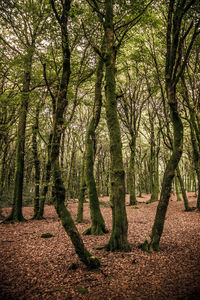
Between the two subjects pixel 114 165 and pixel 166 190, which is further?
pixel 114 165

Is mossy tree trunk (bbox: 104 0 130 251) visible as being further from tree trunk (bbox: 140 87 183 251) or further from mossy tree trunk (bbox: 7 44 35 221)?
mossy tree trunk (bbox: 7 44 35 221)

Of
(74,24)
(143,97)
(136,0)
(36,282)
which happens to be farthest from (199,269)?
(143,97)

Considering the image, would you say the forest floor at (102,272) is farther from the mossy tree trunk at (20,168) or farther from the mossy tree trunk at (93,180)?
the mossy tree trunk at (20,168)

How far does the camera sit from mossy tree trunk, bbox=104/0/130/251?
5773 mm

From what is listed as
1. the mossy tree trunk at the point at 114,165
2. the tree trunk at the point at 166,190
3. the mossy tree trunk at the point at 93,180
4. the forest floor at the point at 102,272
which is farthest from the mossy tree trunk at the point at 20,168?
the tree trunk at the point at 166,190

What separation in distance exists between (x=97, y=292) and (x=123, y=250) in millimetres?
2161

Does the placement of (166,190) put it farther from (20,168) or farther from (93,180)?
(20,168)

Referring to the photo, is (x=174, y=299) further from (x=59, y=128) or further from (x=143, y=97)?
(x=143, y=97)

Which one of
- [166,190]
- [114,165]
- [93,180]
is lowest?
[166,190]

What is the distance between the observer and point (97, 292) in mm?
3691

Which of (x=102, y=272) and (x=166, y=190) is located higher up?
(x=166, y=190)

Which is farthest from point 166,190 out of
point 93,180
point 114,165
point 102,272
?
point 93,180

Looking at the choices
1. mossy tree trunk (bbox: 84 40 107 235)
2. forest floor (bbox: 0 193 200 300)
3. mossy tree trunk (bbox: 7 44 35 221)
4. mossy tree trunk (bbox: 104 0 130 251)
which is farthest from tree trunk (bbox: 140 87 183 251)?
mossy tree trunk (bbox: 7 44 35 221)

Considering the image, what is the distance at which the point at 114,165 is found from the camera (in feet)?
19.7
